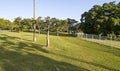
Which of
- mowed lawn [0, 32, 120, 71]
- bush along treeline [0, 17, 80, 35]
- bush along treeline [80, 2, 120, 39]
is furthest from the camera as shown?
bush along treeline [0, 17, 80, 35]

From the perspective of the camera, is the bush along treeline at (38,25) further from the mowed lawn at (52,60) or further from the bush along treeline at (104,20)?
the mowed lawn at (52,60)

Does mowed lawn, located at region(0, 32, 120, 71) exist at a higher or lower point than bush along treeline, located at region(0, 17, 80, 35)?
lower

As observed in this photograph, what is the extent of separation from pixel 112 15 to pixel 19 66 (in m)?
51.5

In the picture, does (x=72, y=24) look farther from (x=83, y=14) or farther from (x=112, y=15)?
(x=112, y=15)

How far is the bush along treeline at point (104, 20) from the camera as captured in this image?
183 feet

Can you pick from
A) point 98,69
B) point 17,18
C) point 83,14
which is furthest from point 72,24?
point 98,69

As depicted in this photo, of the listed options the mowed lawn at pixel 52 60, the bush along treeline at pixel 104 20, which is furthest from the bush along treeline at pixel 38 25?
the mowed lawn at pixel 52 60

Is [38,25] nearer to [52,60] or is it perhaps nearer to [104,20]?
[104,20]

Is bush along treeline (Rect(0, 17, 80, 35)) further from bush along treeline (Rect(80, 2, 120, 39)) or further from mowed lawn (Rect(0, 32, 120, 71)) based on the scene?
mowed lawn (Rect(0, 32, 120, 71))

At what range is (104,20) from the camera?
58.5 m

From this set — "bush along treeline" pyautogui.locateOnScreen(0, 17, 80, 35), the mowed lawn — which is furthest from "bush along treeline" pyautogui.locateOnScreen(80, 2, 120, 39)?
the mowed lawn

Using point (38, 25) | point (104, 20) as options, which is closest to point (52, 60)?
point (104, 20)

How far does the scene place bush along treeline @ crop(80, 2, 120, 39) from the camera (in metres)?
55.8

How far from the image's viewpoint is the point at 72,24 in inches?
5723
